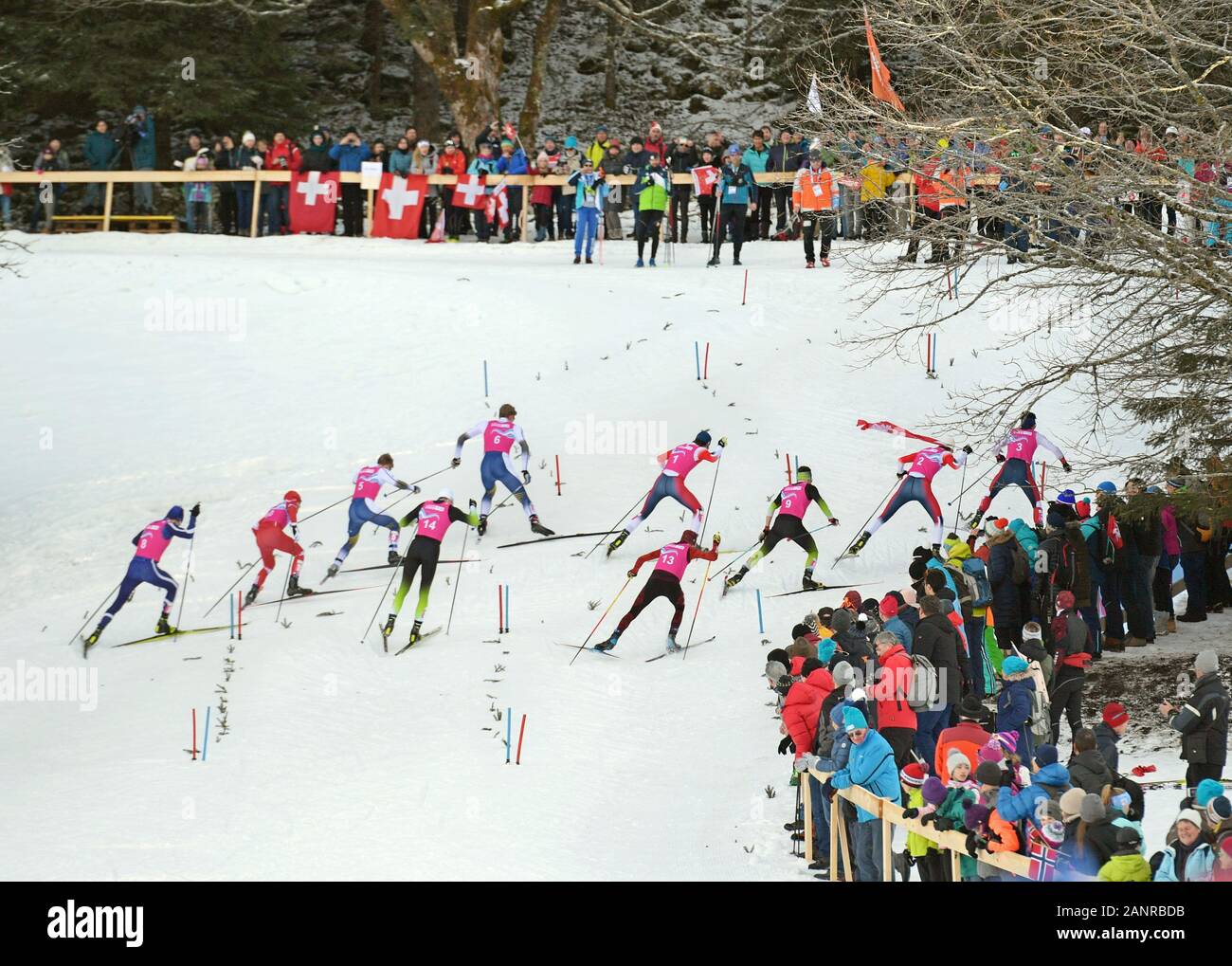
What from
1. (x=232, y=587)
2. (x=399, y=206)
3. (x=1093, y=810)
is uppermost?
(x=399, y=206)

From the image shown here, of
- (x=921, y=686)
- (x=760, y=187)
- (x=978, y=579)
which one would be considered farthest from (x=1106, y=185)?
(x=760, y=187)

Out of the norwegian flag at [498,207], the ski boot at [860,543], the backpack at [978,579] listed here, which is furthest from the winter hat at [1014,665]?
the norwegian flag at [498,207]

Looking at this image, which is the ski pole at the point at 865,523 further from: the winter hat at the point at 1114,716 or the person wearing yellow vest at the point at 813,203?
the winter hat at the point at 1114,716

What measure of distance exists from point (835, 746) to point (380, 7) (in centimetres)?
3583

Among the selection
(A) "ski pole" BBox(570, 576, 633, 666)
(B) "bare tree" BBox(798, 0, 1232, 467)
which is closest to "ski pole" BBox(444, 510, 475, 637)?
(A) "ski pole" BBox(570, 576, 633, 666)

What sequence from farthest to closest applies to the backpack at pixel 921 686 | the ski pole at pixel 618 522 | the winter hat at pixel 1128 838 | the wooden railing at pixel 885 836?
the ski pole at pixel 618 522
the backpack at pixel 921 686
the wooden railing at pixel 885 836
the winter hat at pixel 1128 838

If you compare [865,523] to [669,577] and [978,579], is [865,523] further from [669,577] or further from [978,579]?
[978,579]

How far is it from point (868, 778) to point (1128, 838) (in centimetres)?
219

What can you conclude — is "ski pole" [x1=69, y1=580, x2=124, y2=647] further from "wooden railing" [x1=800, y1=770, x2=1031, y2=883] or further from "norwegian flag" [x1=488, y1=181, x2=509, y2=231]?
"norwegian flag" [x1=488, y1=181, x2=509, y2=231]

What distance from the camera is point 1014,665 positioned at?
11.4 m

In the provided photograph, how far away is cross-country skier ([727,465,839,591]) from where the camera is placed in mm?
17250

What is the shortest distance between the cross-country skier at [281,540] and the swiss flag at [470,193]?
510 inches

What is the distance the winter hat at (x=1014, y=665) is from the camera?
37.3 feet

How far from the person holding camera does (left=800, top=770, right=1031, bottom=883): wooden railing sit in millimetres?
16135
